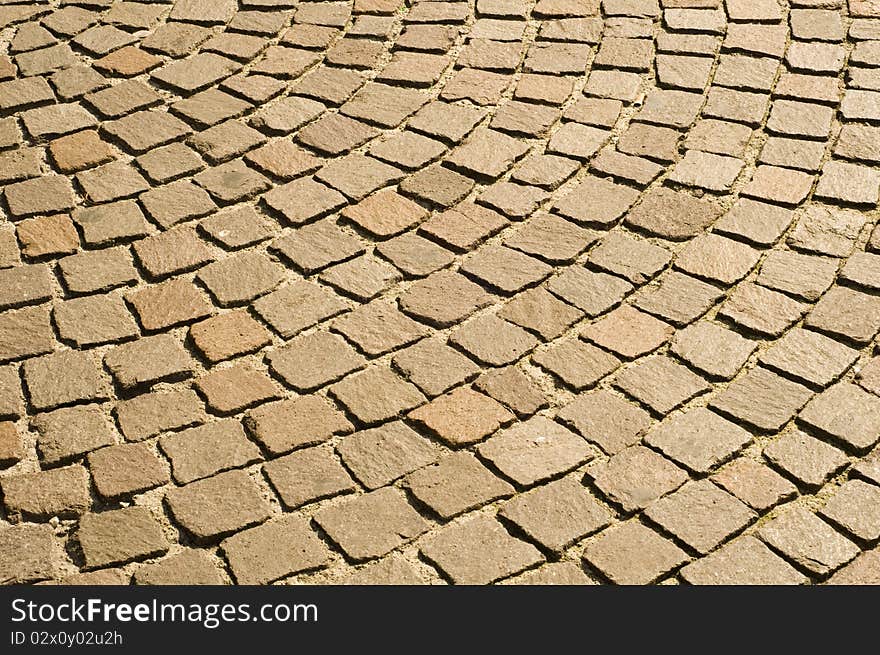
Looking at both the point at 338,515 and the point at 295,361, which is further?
the point at 295,361

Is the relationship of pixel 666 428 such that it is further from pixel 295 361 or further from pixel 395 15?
pixel 395 15

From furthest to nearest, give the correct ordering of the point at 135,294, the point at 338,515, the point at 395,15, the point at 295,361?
the point at 395,15, the point at 135,294, the point at 295,361, the point at 338,515

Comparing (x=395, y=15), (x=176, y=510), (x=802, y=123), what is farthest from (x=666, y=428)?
(x=395, y=15)

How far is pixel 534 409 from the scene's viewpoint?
12.3 ft

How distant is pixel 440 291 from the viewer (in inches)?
165

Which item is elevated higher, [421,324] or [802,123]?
[802,123]

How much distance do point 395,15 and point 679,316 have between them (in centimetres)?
239

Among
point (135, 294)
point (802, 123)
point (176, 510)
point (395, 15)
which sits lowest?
point (176, 510)

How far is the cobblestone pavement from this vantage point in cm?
342

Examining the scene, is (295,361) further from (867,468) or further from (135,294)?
(867,468)

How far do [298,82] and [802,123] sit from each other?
2158mm

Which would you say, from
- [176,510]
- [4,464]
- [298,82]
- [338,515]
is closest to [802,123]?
[298,82]

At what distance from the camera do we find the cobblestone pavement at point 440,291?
3.42m

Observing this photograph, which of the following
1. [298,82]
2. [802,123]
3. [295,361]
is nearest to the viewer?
[295,361]
